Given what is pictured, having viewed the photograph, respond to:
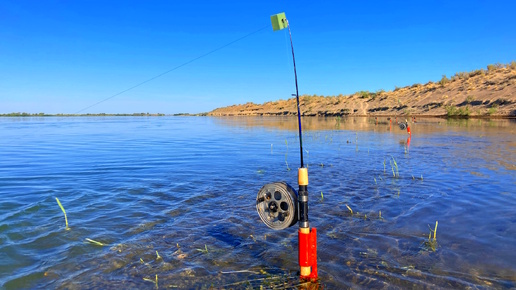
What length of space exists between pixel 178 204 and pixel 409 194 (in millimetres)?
5117

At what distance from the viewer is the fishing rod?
3.38 metres

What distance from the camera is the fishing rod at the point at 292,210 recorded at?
3.38 metres

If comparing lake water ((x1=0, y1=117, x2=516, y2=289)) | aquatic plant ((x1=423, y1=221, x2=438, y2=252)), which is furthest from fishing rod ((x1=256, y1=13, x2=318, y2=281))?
aquatic plant ((x1=423, y1=221, x2=438, y2=252))

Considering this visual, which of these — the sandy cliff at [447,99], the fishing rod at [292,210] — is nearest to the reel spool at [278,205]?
the fishing rod at [292,210]

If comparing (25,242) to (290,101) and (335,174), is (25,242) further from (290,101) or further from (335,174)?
(290,101)

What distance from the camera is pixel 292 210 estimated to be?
143 inches

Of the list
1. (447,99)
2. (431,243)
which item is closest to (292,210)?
(431,243)

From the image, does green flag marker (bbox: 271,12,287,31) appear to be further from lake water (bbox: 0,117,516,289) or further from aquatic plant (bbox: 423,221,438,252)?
aquatic plant (bbox: 423,221,438,252)

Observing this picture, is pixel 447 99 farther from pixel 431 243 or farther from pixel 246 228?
pixel 246 228

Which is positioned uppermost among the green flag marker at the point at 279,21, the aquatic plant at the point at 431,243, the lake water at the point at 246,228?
the green flag marker at the point at 279,21

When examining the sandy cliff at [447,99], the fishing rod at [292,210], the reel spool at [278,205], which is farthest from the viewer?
the sandy cliff at [447,99]

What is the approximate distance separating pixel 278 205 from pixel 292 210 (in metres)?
0.22

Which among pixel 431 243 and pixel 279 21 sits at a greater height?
pixel 279 21

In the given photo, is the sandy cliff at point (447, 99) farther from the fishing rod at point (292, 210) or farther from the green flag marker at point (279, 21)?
the fishing rod at point (292, 210)
